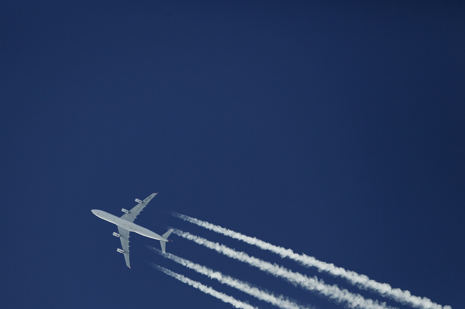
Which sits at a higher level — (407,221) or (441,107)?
(441,107)

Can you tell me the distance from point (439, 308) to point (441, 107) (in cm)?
2416

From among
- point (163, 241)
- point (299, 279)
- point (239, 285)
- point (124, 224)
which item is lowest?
point (124, 224)

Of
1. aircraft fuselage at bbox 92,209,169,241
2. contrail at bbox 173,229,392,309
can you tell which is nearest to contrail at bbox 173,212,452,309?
contrail at bbox 173,229,392,309

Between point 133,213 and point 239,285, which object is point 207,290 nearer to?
point 239,285

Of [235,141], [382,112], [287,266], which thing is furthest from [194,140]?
[382,112]

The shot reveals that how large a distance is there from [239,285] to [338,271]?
39.5ft

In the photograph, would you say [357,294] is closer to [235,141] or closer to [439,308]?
[439,308]

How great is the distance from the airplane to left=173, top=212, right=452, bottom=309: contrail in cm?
373

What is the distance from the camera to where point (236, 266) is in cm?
5806

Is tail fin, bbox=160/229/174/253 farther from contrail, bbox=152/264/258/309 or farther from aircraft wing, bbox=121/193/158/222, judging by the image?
aircraft wing, bbox=121/193/158/222

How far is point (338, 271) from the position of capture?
55.5 meters

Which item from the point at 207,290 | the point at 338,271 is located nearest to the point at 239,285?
the point at 207,290

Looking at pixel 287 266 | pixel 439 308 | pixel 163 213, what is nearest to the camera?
pixel 439 308

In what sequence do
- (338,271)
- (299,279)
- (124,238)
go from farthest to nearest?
(124,238), (299,279), (338,271)
